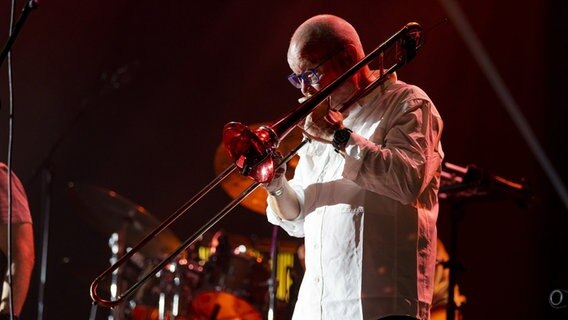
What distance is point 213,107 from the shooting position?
6.74 meters

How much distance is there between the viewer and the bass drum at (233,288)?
5861 millimetres

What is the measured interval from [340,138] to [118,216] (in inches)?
140

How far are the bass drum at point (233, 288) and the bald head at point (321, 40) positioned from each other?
125 inches

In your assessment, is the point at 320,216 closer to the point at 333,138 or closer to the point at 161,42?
the point at 333,138

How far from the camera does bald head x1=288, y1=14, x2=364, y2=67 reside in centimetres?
294

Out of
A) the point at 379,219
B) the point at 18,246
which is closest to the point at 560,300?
the point at 379,219

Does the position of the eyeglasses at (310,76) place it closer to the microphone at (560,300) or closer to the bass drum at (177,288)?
the microphone at (560,300)

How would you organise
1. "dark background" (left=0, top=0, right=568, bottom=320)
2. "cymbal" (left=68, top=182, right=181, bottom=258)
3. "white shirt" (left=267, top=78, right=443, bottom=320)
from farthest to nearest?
"dark background" (left=0, top=0, right=568, bottom=320)
"cymbal" (left=68, top=182, right=181, bottom=258)
"white shirt" (left=267, top=78, right=443, bottom=320)

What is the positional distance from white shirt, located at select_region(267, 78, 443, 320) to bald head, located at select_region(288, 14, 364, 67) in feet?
0.72

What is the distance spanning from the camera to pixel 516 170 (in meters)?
6.40

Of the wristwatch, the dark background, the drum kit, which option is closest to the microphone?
the wristwatch

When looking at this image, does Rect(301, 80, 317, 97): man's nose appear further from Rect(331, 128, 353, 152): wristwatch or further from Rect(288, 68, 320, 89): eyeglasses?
Rect(331, 128, 353, 152): wristwatch

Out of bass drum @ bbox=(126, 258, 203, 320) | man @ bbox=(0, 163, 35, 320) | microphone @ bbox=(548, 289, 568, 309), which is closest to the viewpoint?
microphone @ bbox=(548, 289, 568, 309)

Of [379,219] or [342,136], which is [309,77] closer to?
[342,136]
